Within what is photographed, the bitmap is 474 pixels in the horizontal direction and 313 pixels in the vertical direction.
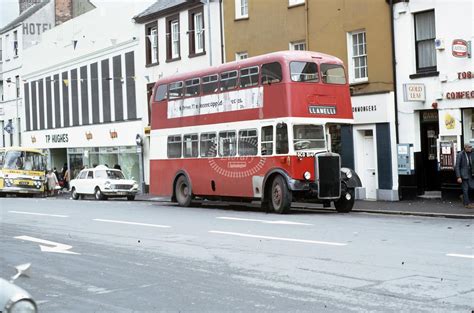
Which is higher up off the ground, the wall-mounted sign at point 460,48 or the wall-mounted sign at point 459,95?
the wall-mounted sign at point 460,48

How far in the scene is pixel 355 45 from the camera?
83.7 ft

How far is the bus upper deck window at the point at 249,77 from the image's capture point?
70.0 feet

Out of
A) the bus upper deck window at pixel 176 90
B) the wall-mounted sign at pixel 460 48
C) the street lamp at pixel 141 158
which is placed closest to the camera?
the wall-mounted sign at pixel 460 48

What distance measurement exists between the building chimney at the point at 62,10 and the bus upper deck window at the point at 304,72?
4310cm

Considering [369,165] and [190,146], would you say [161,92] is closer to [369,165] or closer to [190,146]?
[190,146]

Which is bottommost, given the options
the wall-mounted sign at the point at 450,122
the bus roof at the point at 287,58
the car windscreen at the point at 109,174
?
the car windscreen at the point at 109,174

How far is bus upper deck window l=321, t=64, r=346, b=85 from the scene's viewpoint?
68.0 feet

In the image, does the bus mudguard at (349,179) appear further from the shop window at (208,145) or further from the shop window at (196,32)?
the shop window at (196,32)

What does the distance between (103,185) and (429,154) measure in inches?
662

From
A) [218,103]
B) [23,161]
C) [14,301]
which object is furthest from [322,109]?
[23,161]

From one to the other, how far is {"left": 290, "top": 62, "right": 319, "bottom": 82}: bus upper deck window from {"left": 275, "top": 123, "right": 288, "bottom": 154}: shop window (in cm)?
142

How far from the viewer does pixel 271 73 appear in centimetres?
2069

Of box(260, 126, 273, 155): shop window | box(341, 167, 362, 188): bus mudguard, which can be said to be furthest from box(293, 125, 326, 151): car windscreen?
box(341, 167, 362, 188): bus mudguard

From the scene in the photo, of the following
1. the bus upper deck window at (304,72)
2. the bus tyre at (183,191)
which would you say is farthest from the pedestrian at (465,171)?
the bus tyre at (183,191)
